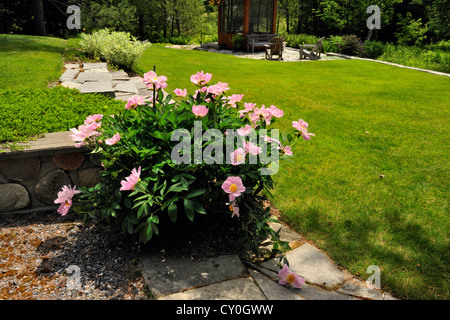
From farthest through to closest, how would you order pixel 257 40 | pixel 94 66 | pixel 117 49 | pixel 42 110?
pixel 257 40 → pixel 117 49 → pixel 94 66 → pixel 42 110

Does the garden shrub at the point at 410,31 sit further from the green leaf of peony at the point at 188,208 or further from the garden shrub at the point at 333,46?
the green leaf of peony at the point at 188,208

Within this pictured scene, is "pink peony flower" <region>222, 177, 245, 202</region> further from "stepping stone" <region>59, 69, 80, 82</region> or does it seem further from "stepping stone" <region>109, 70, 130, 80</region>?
"stepping stone" <region>109, 70, 130, 80</region>

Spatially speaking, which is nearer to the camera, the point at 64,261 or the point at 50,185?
the point at 64,261

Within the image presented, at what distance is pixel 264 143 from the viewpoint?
2252 mm

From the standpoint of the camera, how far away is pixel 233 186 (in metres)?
1.91

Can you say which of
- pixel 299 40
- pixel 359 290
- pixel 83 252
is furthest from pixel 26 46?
pixel 299 40

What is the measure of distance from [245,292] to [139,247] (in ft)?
2.69

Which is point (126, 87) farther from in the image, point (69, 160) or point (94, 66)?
point (69, 160)

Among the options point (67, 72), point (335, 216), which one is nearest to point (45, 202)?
point (335, 216)

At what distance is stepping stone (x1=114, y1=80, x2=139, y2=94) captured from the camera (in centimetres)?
545

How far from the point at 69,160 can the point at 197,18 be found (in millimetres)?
21282

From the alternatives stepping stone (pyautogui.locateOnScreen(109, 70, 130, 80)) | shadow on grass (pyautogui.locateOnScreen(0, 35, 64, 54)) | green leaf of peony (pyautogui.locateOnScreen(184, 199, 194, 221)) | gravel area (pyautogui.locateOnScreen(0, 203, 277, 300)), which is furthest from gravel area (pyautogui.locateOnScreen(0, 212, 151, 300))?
shadow on grass (pyautogui.locateOnScreen(0, 35, 64, 54))

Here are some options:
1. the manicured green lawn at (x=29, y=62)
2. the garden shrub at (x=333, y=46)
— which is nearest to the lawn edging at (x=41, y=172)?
the manicured green lawn at (x=29, y=62)

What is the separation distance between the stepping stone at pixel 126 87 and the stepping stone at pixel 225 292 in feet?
13.6
